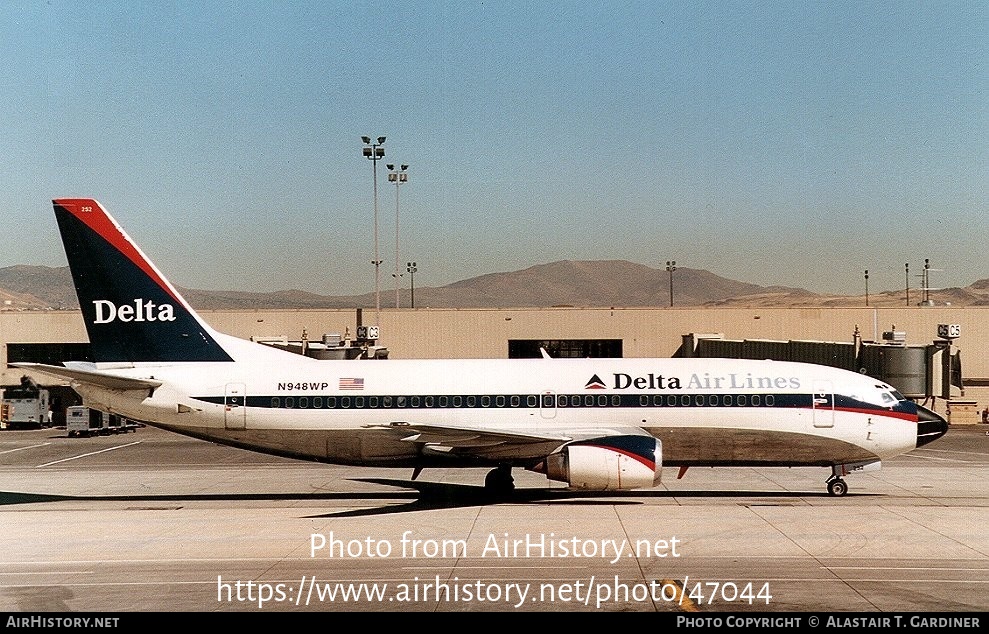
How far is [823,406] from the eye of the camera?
29.5 m

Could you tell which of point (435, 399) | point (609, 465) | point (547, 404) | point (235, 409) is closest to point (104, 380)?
point (235, 409)

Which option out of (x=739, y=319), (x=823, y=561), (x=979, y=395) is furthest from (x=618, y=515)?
(x=979, y=395)

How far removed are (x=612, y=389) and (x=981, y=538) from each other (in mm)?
10940

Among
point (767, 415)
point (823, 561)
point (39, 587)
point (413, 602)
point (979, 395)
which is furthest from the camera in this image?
point (979, 395)

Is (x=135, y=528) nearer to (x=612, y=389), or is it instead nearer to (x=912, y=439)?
(x=612, y=389)

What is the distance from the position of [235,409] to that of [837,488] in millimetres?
19076

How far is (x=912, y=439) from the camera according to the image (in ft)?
97.0

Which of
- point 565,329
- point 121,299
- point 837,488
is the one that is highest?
point 121,299

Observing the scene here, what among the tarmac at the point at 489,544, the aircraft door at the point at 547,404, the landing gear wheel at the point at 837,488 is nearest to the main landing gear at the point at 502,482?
the tarmac at the point at 489,544

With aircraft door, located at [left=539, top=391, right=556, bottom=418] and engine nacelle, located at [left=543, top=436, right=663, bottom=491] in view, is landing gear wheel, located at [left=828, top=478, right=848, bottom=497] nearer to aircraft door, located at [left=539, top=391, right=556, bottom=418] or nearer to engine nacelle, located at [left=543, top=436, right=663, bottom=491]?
engine nacelle, located at [left=543, top=436, right=663, bottom=491]

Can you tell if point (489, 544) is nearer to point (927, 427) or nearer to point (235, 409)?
point (235, 409)

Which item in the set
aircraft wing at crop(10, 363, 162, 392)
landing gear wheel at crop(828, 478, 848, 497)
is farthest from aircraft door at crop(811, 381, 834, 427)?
aircraft wing at crop(10, 363, 162, 392)

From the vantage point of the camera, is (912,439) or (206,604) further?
(912,439)

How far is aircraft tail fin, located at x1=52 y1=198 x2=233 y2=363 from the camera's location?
30031 mm
